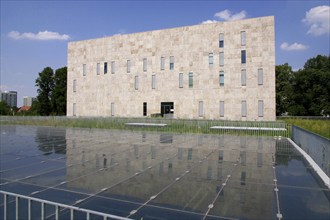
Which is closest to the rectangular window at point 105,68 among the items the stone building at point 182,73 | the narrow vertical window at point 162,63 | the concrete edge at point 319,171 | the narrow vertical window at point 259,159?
the stone building at point 182,73

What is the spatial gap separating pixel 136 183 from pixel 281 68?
58.2m

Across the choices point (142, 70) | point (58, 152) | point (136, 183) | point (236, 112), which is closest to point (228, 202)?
point (136, 183)

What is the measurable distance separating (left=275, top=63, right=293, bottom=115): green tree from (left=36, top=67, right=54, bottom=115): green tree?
52.1 metres

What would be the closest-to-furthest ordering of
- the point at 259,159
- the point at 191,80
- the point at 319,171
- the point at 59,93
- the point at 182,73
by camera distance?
the point at 319,171, the point at 259,159, the point at 191,80, the point at 182,73, the point at 59,93

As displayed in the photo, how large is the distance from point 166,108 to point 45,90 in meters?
39.3

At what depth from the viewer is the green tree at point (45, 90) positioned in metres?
67.4

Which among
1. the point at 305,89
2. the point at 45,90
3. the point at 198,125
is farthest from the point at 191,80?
the point at 45,90

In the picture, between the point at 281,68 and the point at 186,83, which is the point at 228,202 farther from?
the point at 281,68

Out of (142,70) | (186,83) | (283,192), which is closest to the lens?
(283,192)

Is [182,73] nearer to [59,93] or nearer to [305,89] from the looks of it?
[305,89]

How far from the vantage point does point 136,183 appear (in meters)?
7.61

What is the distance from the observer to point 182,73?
41688 millimetres

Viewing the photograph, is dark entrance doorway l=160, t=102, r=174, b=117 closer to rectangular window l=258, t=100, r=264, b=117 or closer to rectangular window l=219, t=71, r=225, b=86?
rectangular window l=219, t=71, r=225, b=86

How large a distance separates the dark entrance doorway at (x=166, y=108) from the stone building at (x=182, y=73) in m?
0.15
